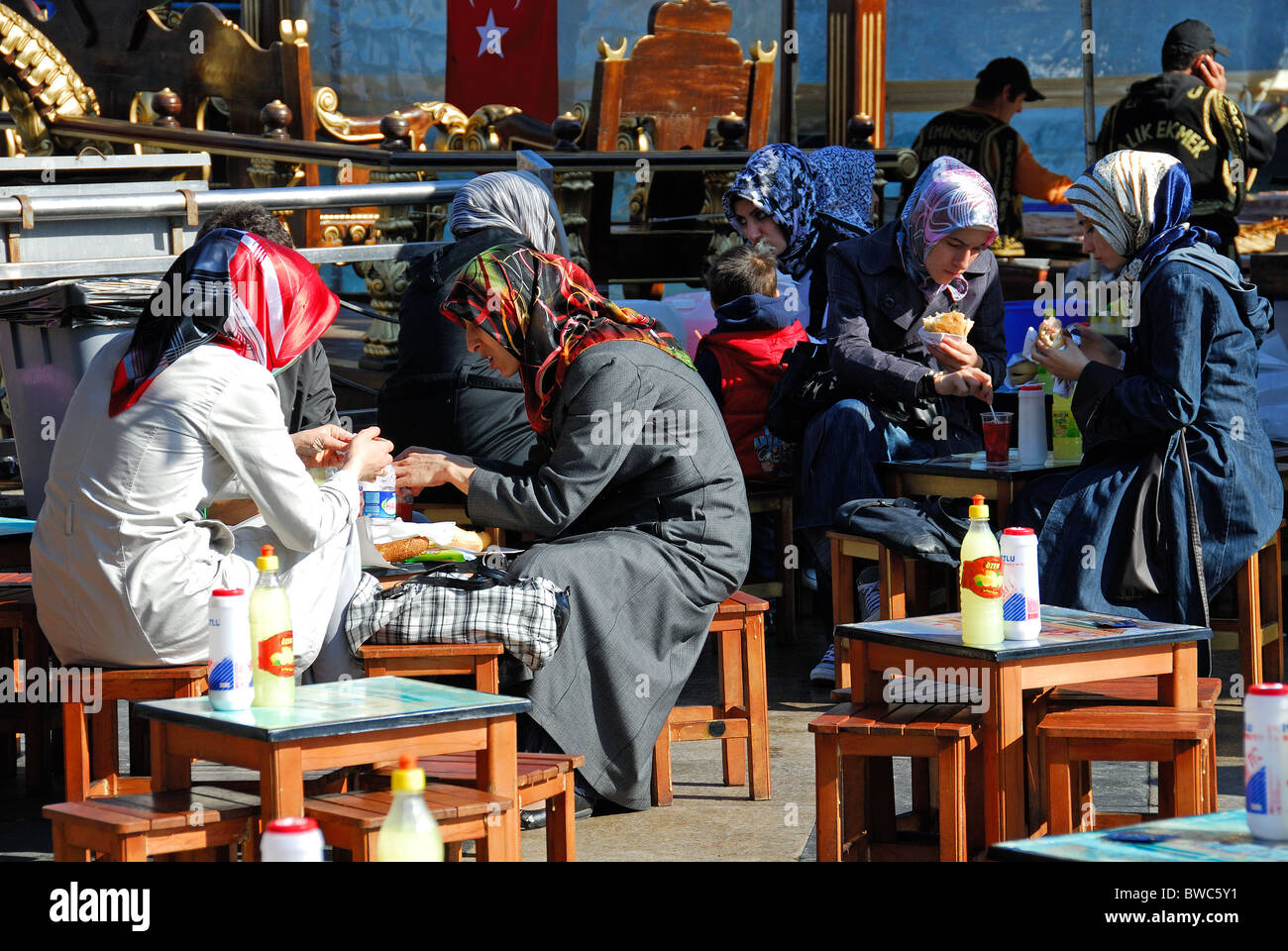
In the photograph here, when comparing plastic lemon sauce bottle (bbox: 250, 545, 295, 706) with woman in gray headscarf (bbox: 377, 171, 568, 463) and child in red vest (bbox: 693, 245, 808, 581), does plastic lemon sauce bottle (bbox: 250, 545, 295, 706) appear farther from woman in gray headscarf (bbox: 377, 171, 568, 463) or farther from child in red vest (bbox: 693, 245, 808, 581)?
child in red vest (bbox: 693, 245, 808, 581)

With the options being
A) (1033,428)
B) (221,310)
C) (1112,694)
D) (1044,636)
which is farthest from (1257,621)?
(221,310)

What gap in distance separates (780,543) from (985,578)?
130 inches

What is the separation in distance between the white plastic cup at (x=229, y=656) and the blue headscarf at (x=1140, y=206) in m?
3.33

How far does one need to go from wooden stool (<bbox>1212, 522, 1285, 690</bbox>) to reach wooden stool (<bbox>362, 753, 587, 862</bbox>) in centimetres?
280

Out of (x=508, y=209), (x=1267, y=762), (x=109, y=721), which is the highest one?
(x=508, y=209)

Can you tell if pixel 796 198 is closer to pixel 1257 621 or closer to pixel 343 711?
pixel 1257 621

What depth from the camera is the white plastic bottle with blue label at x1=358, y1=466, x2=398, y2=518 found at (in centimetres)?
499

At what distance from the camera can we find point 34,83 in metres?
10.7

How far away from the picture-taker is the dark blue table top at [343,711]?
318cm

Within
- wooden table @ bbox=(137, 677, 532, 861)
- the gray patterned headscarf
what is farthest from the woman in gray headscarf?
wooden table @ bbox=(137, 677, 532, 861)

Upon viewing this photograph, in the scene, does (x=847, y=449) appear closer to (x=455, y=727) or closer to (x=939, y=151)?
(x=455, y=727)

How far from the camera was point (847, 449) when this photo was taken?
6391 mm

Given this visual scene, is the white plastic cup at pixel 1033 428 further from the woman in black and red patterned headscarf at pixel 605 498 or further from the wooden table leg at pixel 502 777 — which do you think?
the wooden table leg at pixel 502 777
